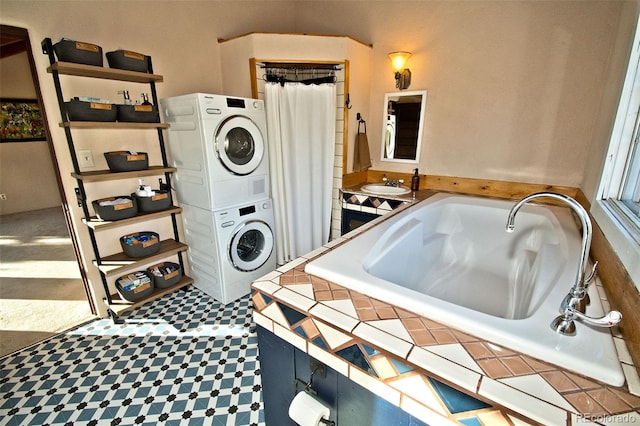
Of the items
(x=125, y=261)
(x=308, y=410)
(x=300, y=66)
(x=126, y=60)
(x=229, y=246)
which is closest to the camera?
(x=308, y=410)

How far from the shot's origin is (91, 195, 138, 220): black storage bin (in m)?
1.89

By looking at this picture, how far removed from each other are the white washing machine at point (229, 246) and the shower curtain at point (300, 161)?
279 millimetres

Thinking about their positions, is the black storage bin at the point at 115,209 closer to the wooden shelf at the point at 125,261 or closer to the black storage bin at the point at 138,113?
the wooden shelf at the point at 125,261

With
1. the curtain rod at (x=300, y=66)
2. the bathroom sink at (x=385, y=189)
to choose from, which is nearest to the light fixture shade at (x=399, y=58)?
the curtain rod at (x=300, y=66)

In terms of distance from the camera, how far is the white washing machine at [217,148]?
1989 mm

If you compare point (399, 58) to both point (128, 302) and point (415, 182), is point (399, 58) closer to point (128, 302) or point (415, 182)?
point (415, 182)

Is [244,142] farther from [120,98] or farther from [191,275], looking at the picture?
[191,275]

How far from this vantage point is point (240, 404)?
1.49 metres

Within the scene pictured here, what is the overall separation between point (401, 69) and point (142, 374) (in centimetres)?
316

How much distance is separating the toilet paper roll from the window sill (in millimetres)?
1000

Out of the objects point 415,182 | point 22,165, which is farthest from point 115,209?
point 22,165

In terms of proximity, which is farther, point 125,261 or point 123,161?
point 125,261

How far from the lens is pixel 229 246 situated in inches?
87.2

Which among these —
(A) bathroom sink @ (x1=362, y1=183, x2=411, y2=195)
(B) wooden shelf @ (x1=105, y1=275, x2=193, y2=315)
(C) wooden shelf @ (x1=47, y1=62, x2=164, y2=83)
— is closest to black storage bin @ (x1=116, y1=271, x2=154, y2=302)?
(B) wooden shelf @ (x1=105, y1=275, x2=193, y2=315)
